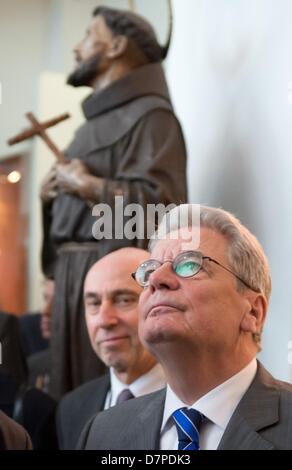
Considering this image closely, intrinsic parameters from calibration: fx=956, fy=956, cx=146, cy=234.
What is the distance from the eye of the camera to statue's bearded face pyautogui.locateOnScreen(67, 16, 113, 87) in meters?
2.47

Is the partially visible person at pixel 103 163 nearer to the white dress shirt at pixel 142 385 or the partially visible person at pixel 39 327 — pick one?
the partially visible person at pixel 39 327

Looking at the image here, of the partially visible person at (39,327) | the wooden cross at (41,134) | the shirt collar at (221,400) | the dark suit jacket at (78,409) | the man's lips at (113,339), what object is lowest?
the partially visible person at (39,327)

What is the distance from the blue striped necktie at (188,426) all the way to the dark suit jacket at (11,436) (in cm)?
20

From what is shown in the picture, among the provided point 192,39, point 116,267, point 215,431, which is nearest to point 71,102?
point 192,39

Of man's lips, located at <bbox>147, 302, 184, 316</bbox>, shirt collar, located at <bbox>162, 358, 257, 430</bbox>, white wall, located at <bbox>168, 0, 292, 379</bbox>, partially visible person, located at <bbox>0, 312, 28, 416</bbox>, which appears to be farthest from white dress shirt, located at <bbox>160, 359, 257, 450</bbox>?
white wall, located at <bbox>168, 0, 292, 379</bbox>

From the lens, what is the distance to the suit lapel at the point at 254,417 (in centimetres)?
119

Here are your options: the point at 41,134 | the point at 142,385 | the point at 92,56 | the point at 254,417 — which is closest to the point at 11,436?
the point at 254,417

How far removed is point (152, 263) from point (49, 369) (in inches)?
42.4

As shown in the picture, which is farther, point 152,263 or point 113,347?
point 113,347

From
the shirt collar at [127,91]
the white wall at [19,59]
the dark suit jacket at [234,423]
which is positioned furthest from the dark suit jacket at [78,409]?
the shirt collar at [127,91]

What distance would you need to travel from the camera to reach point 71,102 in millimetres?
3055

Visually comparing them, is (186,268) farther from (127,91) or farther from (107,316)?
(127,91)

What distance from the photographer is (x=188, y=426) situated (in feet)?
4.06

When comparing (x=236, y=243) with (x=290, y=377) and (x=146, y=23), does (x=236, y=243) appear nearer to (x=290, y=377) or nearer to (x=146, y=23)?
(x=290, y=377)
